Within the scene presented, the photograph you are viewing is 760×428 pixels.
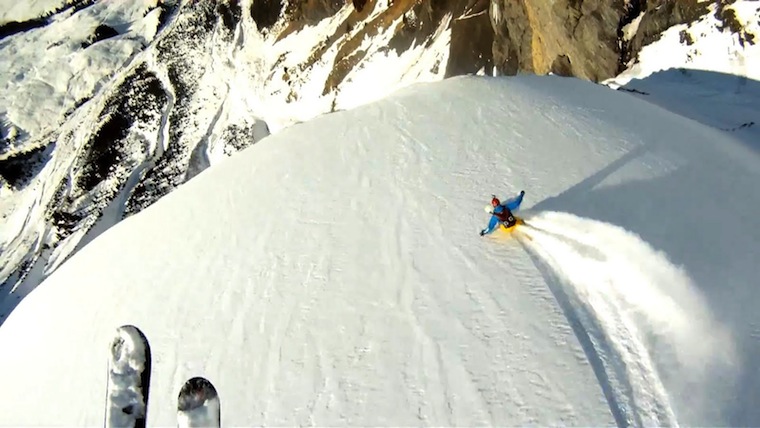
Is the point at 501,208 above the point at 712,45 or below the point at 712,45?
below

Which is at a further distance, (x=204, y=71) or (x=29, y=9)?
(x=29, y=9)

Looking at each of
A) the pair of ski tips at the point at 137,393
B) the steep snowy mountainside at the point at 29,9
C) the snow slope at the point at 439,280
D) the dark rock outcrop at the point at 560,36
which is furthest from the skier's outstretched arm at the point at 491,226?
the steep snowy mountainside at the point at 29,9

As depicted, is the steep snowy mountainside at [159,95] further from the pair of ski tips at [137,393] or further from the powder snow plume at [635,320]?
the pair of ski tips at [137,393]

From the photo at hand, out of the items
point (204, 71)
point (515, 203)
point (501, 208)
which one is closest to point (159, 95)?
point (204, 71)

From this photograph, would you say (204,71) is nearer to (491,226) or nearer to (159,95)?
(159,95)

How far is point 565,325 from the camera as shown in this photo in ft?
25.0

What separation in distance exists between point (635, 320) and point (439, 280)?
2698mm

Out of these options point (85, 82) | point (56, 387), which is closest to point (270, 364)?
point (56, 387)

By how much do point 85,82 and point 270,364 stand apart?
45.6 metres

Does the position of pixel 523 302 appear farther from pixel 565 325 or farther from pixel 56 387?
pixel 56 387

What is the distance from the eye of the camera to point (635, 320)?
293 inches

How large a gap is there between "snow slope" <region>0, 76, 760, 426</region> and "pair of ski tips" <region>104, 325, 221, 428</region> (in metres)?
2.75

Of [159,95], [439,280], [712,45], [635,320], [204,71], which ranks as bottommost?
[635,320]

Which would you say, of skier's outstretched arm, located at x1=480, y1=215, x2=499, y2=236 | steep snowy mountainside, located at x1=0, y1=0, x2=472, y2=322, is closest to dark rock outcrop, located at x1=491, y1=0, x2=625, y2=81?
steep snowy mountainside, located at x1=0, y1=0, x2=472, y2=322
